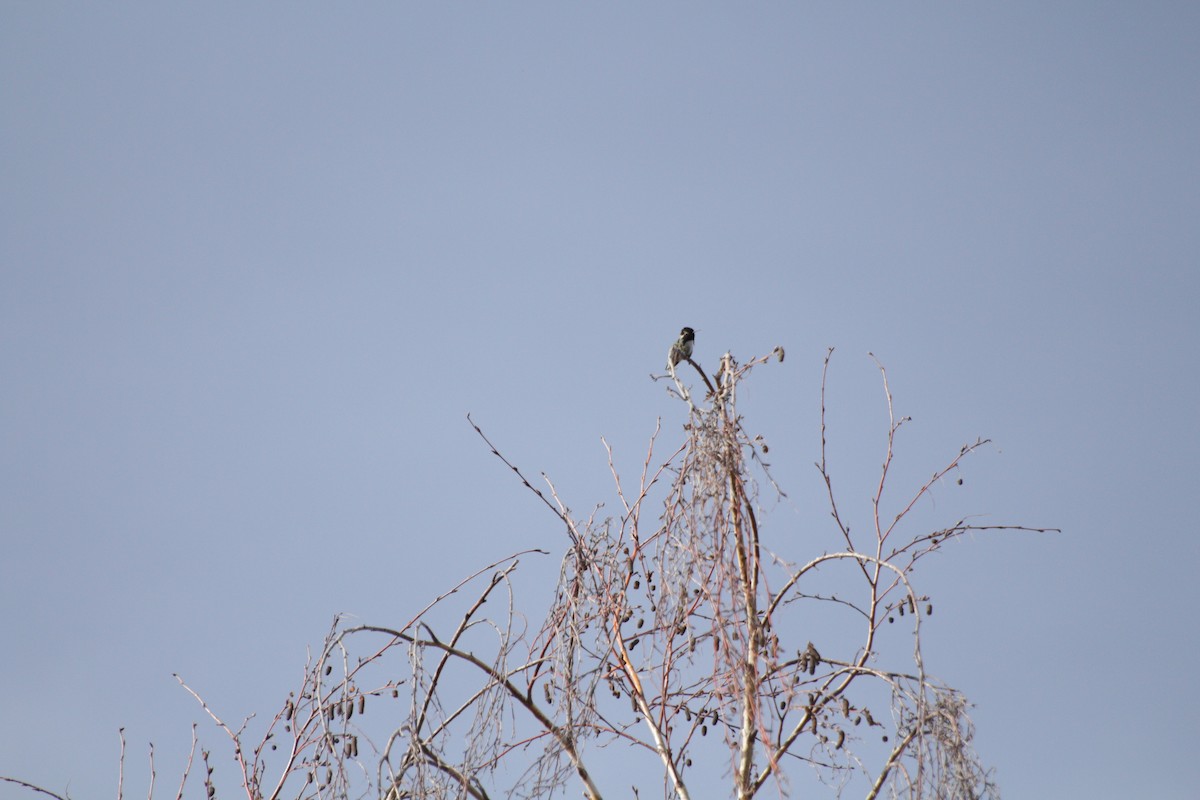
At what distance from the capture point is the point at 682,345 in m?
8.28

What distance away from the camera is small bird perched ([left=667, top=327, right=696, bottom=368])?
786 cm

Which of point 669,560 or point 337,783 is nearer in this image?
point 337,783

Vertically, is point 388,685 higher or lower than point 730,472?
lower

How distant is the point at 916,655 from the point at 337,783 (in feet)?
5.07

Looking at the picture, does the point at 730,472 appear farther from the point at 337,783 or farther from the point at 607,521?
the point at 337,783

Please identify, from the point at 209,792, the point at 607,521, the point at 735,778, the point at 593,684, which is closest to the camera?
the point at 735,778

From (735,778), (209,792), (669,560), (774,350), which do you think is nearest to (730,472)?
(669,560)

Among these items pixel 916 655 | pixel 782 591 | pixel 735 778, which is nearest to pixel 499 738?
pixel 735 778

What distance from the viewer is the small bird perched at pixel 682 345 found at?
7.86 meters

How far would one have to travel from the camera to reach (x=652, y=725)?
3885mm

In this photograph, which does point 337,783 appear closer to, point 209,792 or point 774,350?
point 209,792

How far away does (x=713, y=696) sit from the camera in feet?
12.9

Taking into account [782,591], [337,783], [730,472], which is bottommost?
[337,783]

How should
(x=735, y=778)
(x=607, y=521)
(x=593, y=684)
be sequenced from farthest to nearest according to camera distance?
(x=607, y=521) → (x=593, y=684) → (x=735, y=778)
